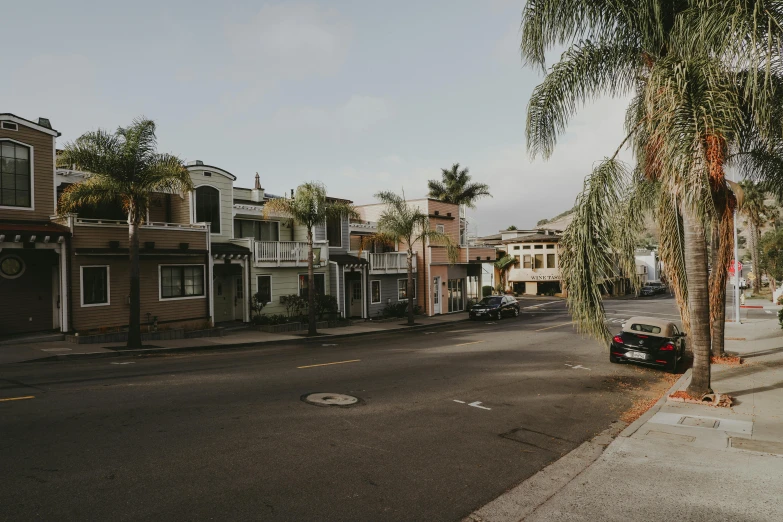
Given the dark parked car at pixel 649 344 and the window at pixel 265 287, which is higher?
the window at pixel 265 287

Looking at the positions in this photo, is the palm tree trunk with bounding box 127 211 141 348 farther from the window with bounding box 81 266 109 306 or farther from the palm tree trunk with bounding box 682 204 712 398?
the palm tree trunk with bounding box 682 204 712 398

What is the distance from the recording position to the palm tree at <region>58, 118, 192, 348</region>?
58.7 ft

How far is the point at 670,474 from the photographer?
6.81 m

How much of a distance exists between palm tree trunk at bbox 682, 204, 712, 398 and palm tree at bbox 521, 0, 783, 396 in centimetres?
2

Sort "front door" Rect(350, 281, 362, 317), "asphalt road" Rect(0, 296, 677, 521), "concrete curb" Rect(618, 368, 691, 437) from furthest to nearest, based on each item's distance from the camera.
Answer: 1. "front door" Rect(350, 281, 362, 317)
2. "concrete curb" Rect(618, 368, 691, 437)
3. "asphalt road" Rect(0, 296, 677, 521)

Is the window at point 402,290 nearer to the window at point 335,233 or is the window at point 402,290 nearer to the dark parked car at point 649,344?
the window at point 335,233

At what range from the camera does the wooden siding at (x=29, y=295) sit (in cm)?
1894

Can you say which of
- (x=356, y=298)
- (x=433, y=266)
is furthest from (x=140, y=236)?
(x=433, y=266)

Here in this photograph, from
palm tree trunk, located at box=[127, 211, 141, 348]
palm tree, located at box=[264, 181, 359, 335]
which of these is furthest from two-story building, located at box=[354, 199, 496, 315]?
palm tree trunk, located at box=[127, 211, 141, 348]

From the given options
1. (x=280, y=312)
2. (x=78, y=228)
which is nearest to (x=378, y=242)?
(x=280, y=312)

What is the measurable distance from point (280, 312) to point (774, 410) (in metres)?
22.8

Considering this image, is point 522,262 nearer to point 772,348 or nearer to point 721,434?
point 772,348

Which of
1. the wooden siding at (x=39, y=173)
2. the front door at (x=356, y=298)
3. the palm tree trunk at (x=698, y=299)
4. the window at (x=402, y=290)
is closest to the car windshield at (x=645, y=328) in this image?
the palm tree trunk at (x=698, y=299)

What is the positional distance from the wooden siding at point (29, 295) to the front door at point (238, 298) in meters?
8.82
